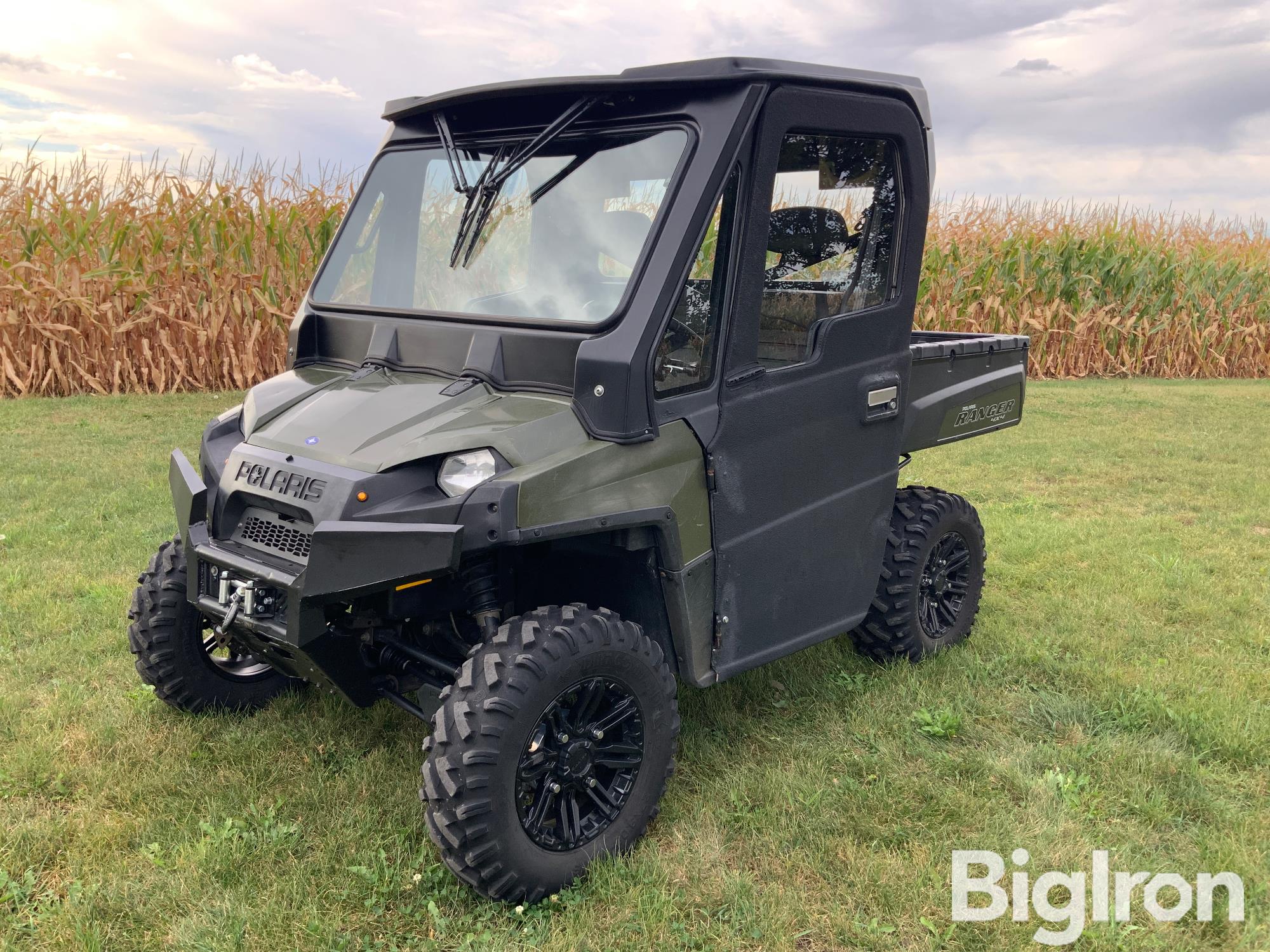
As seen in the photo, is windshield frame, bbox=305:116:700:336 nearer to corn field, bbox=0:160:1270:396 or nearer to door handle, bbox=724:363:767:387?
door handle, bbox=724:363:767:387

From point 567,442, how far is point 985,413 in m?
2.63

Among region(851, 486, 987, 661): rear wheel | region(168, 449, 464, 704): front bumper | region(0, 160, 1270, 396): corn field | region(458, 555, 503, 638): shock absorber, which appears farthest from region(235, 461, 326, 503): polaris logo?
region(0, 160, 1270, 396): corn field

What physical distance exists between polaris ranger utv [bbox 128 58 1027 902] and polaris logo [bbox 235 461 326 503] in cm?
1

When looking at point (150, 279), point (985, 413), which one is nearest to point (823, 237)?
point (985, 413)

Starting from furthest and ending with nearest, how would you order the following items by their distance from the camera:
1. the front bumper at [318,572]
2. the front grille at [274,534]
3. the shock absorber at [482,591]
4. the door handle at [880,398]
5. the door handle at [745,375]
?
the door handle at [880,398], the door handle at [745,375], the shock absorber at [482,591], the front grille at [274,534], the front bumper at [318,572]

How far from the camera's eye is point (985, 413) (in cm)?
481

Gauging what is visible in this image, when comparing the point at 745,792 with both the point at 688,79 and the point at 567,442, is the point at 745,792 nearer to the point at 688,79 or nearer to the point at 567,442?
the point at 567,442

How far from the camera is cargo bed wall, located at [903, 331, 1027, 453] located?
428 cm

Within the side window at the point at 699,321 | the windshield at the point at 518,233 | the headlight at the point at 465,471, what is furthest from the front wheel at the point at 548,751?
the windshield at the point at 518,233

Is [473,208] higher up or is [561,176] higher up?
[561,176]

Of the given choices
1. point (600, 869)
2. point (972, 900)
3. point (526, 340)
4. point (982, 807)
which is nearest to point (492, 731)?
point (600, 869)

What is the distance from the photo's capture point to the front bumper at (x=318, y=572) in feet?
8.71

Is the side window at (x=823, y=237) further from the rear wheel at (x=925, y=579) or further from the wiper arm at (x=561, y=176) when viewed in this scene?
the rear wheel at (x=925, y=579)

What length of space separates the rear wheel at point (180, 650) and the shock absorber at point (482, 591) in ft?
3.16
